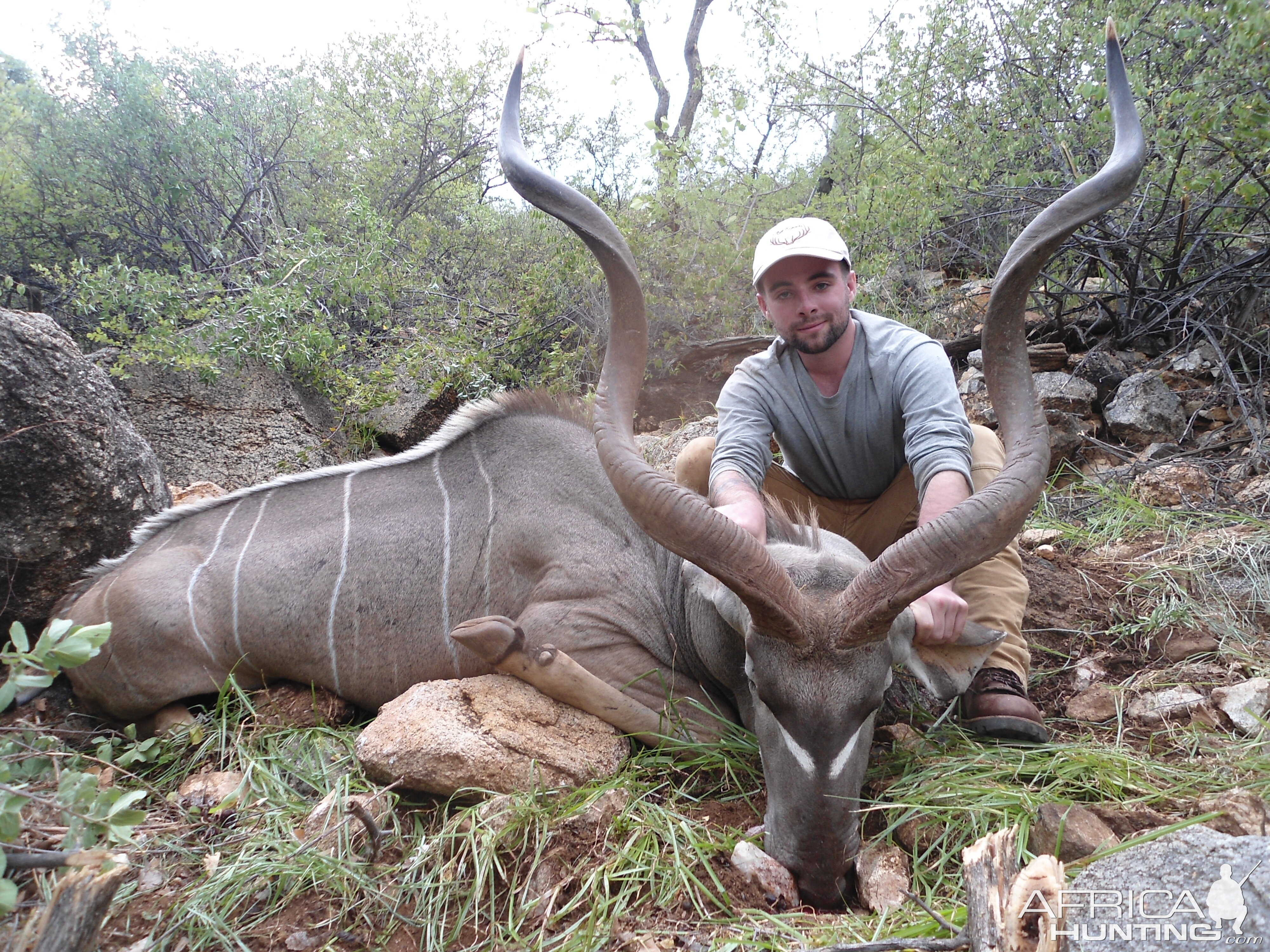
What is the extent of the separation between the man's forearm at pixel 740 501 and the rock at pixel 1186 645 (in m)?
1.64

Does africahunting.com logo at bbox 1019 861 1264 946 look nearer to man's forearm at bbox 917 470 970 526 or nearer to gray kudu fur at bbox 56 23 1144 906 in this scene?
gray kudu fur at bbox 56 23 1144 906

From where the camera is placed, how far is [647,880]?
210 cm

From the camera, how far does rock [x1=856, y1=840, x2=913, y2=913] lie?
1.99 m

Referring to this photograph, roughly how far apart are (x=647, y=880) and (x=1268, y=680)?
82.8 inches

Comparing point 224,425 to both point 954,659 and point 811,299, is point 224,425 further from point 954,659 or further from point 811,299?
point 954,659

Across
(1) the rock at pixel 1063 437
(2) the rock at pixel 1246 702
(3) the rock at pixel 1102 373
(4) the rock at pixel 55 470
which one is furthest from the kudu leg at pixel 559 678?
(3) the rock at pixel 1102 373

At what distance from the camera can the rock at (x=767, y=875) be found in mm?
2078

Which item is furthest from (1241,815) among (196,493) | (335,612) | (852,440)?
(196,493)

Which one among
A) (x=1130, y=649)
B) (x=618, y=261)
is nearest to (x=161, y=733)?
(x=618, y=261)

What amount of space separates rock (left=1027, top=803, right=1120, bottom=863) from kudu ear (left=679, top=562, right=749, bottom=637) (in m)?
0.90

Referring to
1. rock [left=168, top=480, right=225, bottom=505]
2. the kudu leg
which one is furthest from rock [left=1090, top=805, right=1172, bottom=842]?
rock [left=168, top=480, right=225, bottom=505]

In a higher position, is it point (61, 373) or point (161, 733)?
point (61, 373)

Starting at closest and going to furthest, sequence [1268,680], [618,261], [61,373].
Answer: [1268,680] < [618,261] < [61,373]

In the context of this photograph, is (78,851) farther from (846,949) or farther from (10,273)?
(10,273)
